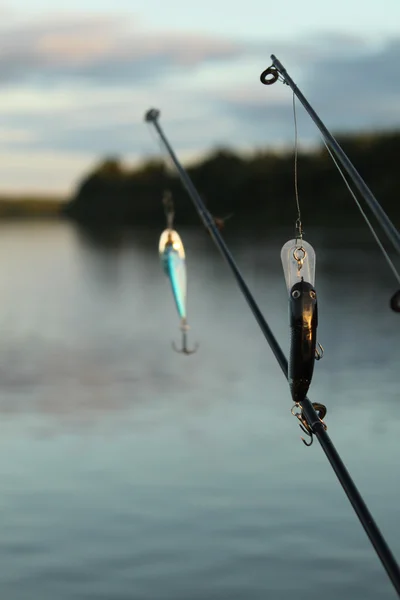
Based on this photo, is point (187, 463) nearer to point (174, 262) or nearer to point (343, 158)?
point (174, 262)

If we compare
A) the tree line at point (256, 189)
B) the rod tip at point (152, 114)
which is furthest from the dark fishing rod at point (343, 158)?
the tree line at point (256, 189)

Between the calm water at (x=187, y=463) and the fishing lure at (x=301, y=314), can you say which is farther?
the calm water at (x=187, y=463)

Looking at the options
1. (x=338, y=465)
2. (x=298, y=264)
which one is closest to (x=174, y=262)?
(x=298, y=264)

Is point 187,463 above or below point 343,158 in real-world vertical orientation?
above

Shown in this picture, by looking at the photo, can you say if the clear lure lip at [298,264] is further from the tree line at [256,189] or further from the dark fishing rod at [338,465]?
the tree line at [256,189]

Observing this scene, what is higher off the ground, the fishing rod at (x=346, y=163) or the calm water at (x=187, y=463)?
the calm water at (x=187, y=463)

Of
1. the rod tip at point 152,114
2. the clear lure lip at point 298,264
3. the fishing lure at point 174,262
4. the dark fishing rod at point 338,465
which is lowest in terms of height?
the dark fishing rod at point 338,465

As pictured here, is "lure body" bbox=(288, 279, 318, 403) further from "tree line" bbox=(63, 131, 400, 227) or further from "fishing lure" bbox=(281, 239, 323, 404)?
"tree line" bbox=(63, 131, 400, 227)
